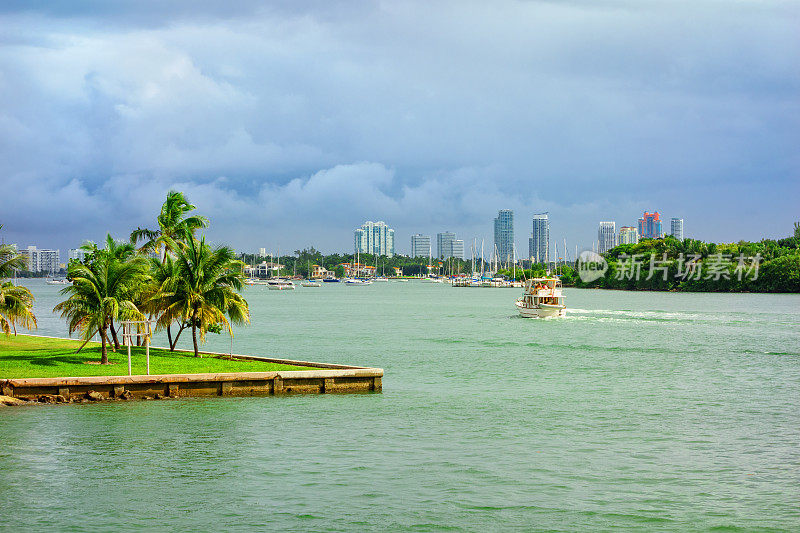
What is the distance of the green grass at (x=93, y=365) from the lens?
102 feet

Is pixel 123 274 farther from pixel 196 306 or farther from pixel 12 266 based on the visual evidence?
pixel 12 266

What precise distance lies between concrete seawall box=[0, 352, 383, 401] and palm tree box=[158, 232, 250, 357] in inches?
234

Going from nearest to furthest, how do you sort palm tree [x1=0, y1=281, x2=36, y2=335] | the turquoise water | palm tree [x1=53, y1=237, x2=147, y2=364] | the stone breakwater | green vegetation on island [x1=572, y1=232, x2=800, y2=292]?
Result: 1. the turquoise water
2. the stone breakwater
3. palm tree [x1=53, y1=237, x2=147, y2=364]
4. palm tree [x1=0, y1=281, x2=36, y2=335]
5. green vegetation on island [x1=572, y1=232, x2=800, y2=292]

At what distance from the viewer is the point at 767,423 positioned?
29.2 metres

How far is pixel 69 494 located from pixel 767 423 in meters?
23.5

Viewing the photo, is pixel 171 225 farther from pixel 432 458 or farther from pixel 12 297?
pixel 432 458

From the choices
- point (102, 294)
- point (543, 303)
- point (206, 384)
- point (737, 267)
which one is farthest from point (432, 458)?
point (737, 267)

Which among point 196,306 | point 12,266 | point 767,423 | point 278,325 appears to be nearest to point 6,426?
point 196,306

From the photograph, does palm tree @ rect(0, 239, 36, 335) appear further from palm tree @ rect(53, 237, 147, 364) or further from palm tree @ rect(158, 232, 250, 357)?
palm tree @ rect(158, 232, 250, 357)

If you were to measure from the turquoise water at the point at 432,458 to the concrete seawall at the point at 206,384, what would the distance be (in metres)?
0.82

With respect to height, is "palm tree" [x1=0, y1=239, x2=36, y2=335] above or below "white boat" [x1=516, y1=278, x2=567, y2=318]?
above

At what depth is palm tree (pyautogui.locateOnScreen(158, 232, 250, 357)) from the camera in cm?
3728

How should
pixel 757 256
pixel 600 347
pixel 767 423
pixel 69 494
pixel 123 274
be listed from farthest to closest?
1. pixel 757 256
2. pixel 600 347
3. pixel 123 274
4. pixel 767 423
5. pixel 69 494

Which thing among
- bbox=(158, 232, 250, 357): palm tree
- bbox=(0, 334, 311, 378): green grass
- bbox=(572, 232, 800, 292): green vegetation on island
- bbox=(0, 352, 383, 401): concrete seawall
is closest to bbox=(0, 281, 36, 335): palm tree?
bbox=(0, 334, 311, 378): green grass
